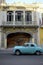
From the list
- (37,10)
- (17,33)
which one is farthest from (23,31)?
(37,10)

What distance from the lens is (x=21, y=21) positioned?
128 ft

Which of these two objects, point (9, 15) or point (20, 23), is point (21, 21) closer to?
point (20, 23)

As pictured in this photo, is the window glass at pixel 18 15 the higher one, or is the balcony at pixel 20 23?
the window glass at pixel 18 15

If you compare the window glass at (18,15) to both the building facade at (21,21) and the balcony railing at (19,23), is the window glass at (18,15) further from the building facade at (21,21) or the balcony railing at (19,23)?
the balcony railing at (19,23)

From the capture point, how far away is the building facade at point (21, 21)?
3862cm

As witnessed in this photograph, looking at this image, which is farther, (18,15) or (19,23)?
(18,15)

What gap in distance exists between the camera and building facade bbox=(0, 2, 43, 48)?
3862cm

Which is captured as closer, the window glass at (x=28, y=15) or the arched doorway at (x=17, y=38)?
the window glass at (x=28, y=15)

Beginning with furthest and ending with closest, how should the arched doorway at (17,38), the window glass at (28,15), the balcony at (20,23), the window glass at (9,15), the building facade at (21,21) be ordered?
the arched doorway at (17,38)
the window glass at (28,15)
the window glass at (9,15)
the building facade at (21,21)
the balcony at (20,23)
